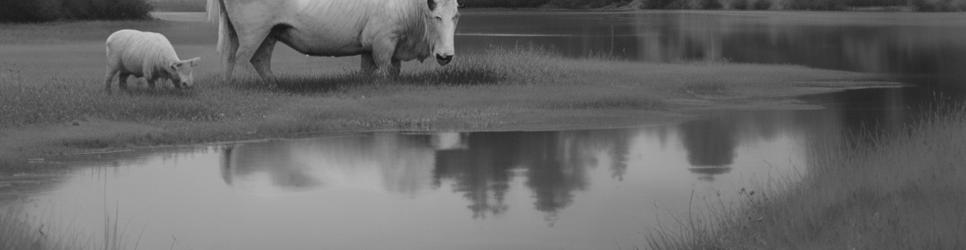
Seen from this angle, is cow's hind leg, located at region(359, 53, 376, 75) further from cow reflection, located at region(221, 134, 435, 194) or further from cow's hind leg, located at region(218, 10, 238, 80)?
cow reflection, located at region(221, 134, 435, 194)

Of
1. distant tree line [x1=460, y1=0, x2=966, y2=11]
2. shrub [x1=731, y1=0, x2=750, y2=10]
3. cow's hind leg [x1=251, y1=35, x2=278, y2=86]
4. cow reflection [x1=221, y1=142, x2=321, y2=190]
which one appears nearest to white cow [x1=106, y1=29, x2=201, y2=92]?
cow's hind leg [x1=251, y1=35, x2=278, y2=86]

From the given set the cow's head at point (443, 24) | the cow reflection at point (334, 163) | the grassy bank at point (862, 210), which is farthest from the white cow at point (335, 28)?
the grassy bank at point (862, 210)

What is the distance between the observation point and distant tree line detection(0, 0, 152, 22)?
52.9 m

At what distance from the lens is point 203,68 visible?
29891mm

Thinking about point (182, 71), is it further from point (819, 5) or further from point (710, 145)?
point (819, 5)

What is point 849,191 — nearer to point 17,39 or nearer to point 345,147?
point 345,147

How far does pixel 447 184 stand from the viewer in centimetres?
1290

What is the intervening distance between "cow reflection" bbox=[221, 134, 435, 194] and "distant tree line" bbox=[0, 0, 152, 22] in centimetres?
3951

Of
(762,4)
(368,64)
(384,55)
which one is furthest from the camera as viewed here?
(762,4)

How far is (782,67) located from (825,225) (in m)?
23.3

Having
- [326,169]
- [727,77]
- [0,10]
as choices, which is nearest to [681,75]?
[727,77]

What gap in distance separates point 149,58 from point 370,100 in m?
3.17

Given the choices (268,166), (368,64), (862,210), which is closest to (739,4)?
(368,64)

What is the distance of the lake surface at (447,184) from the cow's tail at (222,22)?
17.4 ft
